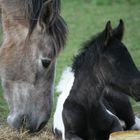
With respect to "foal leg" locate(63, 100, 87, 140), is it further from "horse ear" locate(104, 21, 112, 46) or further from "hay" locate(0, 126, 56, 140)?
"horse ear" locate(104, 21, 112, 46)

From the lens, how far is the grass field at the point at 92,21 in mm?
10359

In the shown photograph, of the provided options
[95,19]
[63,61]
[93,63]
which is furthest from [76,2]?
[93,63]

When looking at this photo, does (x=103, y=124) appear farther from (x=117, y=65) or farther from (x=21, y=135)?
(x=21, y=135)

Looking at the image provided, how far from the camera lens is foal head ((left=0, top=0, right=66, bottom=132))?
5.12m

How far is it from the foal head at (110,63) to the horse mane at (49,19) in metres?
0.36

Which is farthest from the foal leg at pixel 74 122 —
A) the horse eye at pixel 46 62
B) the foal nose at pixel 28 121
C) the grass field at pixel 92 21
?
the grass field at pixel 92 21

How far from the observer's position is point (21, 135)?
18.0 ft

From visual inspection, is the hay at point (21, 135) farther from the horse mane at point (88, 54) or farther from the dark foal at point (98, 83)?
the horse mane at point (88, 54)

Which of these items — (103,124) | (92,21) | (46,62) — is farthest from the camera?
(92,21)

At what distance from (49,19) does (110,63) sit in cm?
68

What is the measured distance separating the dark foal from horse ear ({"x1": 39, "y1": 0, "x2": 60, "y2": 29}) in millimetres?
475

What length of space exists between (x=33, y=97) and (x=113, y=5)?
10.5 metres

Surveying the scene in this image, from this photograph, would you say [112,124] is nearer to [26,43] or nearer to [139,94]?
[139,94]

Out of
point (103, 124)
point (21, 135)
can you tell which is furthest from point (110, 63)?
point (21, 135)
